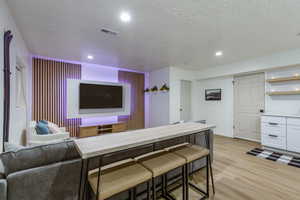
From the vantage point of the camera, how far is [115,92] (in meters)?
4.99

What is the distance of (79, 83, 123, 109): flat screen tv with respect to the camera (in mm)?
4391

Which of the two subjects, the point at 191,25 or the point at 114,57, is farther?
the point at 114,57

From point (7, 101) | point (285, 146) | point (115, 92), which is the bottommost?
point (285, 146)

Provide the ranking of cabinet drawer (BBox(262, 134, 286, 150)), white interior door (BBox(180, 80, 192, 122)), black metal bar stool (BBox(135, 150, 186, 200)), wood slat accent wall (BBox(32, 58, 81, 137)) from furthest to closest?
white interior door (BBox(180, 80, 192, 122)), wood slat accent wall (BBox(32, 58, 81, 137)), cabinet drawer (BBox(262, 134, 286, 150)), black metal bar stool (BBox(135, 150, 186, 200))

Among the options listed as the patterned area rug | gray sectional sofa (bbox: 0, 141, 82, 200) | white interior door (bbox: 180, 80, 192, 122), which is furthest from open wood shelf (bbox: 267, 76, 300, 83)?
gray sectional sofa (bbox: 0, 141, 82, 200)

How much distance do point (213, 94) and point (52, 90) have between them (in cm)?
544

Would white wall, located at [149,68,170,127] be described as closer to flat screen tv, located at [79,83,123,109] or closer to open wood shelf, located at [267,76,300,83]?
flat screen tv, located at [79,83,123,109]

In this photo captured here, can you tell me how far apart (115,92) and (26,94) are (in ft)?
7.94

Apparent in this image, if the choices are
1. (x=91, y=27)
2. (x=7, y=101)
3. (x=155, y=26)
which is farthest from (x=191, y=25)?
(x=7, y=101)

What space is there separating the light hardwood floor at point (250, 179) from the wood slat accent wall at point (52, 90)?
392 cm

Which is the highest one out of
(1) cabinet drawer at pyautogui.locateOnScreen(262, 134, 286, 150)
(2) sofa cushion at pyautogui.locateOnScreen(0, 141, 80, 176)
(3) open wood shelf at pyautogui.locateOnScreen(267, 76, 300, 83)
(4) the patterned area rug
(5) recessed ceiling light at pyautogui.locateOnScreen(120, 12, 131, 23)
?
(5) recessed ceiling light at pyautogui.locateOnScreen(120, 12, 131, 23)

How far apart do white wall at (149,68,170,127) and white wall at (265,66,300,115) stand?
2.93 meters

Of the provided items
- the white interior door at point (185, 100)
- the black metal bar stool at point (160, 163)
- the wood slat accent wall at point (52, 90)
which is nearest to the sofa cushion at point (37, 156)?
the black metal bar stool at point (160, 163)

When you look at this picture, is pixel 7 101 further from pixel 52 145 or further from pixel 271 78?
pixel 271 78
